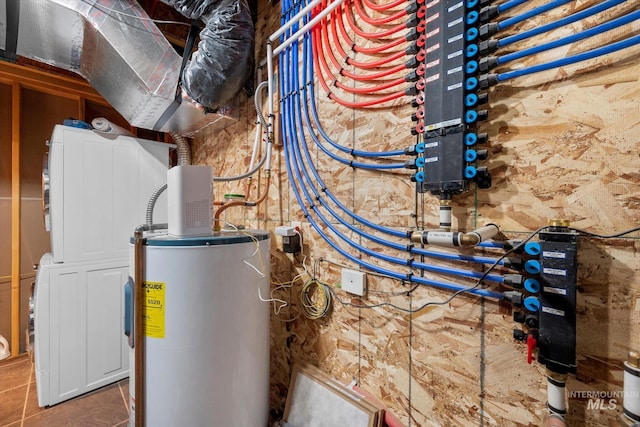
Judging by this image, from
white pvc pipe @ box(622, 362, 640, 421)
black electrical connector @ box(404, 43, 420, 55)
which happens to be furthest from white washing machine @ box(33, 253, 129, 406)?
white pvc pipe @ box(622, 362, 640, 421)

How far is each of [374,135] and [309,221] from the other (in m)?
0.56

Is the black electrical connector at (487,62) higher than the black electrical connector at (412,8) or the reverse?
the reverse

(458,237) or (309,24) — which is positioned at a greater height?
(309,24)

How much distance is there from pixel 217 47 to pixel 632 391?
208 centimetres

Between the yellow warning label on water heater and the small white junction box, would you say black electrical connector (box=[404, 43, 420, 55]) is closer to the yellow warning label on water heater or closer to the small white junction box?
the small white junction box

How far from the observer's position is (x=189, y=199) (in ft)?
3.52

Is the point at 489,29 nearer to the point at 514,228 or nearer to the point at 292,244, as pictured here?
the point at 514,228

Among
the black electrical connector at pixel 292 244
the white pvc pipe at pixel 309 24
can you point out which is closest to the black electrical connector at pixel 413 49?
the white pvc pipe at pixel 309 24

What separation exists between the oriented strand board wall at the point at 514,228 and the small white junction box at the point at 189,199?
0.59 meters

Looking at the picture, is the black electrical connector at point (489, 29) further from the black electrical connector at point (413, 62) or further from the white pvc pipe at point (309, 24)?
the white pvc pipe at point (309, 24)

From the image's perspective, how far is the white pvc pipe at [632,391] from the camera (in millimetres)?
602

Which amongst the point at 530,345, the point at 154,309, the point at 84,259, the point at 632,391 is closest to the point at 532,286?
the point at 530,345

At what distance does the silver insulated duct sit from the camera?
130 cm

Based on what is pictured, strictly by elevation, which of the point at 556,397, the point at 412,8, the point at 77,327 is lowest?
the point at 77,327
